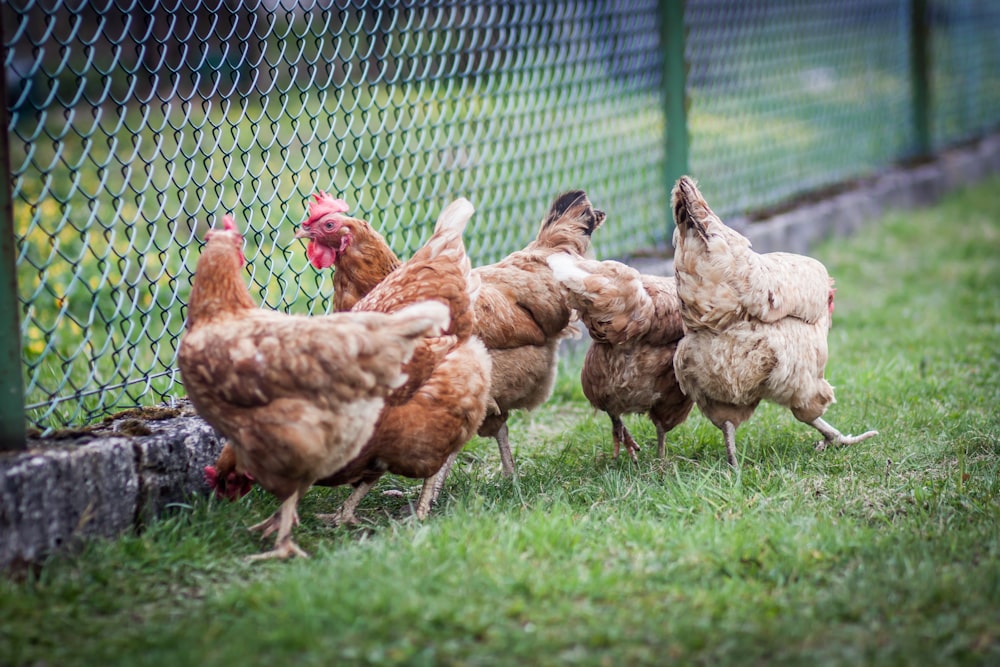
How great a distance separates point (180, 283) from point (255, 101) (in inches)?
171

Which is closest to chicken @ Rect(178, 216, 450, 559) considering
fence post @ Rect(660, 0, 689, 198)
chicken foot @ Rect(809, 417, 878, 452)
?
chicken foot @ Rect(809, 417, 878, 452)

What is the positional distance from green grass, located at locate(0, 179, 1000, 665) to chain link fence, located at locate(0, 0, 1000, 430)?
909 mm

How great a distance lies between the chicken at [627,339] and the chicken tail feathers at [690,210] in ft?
1.11

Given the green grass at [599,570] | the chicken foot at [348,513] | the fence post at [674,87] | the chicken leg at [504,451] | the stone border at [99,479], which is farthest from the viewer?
the fence post at [674,87]

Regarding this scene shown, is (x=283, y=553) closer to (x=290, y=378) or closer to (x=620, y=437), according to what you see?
(x=290, y=378)

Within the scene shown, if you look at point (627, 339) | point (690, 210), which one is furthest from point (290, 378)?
point (690, 210)

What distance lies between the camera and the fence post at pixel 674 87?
702 cm

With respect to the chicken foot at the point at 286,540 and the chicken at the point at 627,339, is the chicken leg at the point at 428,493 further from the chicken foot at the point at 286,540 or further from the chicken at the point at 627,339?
the chicken at the point at 627,339

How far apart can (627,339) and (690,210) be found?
0.62 m

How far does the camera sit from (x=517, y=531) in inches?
130

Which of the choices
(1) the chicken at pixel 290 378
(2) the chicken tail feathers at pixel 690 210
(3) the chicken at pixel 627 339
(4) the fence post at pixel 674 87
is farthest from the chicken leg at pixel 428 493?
(4) the fence post at pixel 674 87

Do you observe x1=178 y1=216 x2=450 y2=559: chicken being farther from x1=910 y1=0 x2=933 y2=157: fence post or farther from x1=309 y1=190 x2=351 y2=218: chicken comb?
x1=910 y1=0 x2=933 y2=157: fence post

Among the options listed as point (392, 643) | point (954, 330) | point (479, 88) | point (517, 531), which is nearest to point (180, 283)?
point (479, 88)

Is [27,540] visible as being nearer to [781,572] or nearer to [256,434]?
[256,434]
